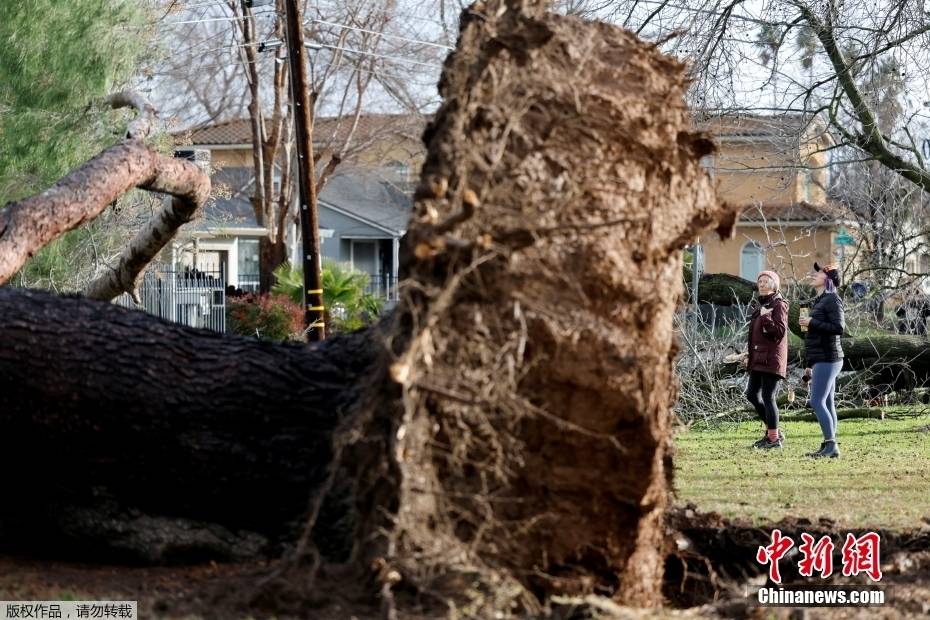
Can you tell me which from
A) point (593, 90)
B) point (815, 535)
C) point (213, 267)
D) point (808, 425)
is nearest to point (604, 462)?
point (593, 90)

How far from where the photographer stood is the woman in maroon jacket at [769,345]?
39.1 feet

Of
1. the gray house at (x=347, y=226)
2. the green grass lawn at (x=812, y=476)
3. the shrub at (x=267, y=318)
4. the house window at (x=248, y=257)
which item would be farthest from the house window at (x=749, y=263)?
the green grass lawn at (x=812, y=476)

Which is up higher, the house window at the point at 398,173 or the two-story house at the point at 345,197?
the house window at the point at 398,173

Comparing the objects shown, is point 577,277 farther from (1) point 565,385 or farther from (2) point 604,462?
(2) point 604,462

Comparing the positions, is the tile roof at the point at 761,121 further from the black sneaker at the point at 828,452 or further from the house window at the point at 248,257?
the house window at the point at 248,257

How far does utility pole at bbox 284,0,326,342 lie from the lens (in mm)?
17484

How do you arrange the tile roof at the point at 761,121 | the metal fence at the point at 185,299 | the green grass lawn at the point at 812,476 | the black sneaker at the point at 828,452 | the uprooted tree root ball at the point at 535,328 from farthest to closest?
the metal fence at the point at 185,299 → the tile roof at the point at 761,121 → the black sneaker at the point at 828,452 → the green grass lawn at the point at 812,476 → the uprooted tree root ball at the point at 535,328

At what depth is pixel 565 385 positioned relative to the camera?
5.00m

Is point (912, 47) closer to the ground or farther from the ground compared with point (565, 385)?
farther from the ground

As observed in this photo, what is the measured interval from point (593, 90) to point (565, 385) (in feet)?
4.40

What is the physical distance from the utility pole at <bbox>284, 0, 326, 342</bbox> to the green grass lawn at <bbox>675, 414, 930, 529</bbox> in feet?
19.3

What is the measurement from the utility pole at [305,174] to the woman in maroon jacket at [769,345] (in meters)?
7.15

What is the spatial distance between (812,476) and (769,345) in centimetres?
232

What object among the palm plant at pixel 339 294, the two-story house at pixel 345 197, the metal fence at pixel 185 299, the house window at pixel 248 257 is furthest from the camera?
the house window at pixel 248 257
